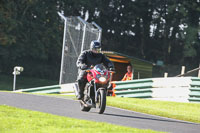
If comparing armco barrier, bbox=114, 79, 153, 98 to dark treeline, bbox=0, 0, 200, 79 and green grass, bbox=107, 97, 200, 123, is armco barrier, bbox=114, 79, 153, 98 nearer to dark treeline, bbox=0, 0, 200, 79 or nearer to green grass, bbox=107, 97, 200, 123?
green grass, bbox=107, 97, 200, 123

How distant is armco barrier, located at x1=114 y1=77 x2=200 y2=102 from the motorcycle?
6329mm

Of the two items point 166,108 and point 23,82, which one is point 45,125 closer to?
point 166,108

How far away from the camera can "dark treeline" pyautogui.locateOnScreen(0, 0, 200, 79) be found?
44.8 meters

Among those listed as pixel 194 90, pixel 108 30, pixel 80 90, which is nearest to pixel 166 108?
pixel 194 90

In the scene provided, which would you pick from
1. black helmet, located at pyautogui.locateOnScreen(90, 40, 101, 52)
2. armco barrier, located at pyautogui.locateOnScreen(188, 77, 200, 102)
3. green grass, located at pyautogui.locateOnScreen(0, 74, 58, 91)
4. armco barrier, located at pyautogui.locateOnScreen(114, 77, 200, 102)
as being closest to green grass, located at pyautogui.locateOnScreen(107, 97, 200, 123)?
armco barrier, located at pyautogui.locateOnScreen(188, 77, 200, 102)

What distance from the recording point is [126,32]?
187 feet

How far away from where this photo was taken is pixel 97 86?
12070 millimetres

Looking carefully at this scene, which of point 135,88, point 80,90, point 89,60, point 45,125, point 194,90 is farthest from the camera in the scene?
point 135,88

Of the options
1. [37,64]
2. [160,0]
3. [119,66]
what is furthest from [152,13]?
[119,66]

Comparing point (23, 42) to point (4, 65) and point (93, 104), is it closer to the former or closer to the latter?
point (4, 65)

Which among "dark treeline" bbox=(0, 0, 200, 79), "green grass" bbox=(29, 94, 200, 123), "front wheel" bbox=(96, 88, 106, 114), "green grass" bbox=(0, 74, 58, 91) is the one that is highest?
"dark treeline" bbox=(0, 0, 200, 79)

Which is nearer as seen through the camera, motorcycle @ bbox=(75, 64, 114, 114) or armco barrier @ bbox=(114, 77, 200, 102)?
motorcycle @ bbox=(75, 64, 114, 114)

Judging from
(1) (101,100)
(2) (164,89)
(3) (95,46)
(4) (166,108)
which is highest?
(3) (95,46)

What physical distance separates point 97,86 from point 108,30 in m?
44.9
